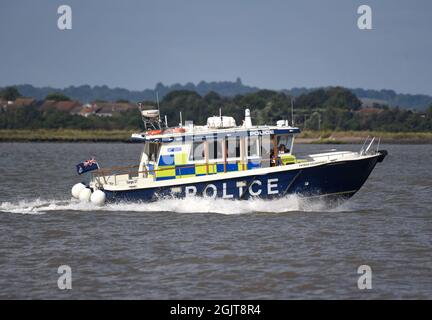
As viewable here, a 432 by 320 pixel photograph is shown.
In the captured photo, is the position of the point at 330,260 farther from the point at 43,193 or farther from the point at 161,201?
the point at 43,193

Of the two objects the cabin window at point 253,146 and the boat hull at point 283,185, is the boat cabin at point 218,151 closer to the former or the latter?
the cabin window at point 253,146

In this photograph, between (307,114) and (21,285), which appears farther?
(307,114)

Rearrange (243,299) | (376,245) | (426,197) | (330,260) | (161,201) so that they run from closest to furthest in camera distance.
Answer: (243,299), (330,260), (376,245), (161,201), (426,197)

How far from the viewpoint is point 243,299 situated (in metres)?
17.1

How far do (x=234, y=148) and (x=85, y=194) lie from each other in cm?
446

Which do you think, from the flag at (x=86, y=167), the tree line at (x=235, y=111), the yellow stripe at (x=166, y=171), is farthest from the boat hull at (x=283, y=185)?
the tree line at (x=235, y=111)

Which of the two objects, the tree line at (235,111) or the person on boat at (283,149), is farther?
the tree line at (235,111)

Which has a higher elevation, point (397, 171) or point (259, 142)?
point (259, 142)

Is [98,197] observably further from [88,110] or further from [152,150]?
[88,110]

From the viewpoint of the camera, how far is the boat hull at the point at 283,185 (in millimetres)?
25375

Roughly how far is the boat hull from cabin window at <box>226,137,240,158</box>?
1.04 meters
